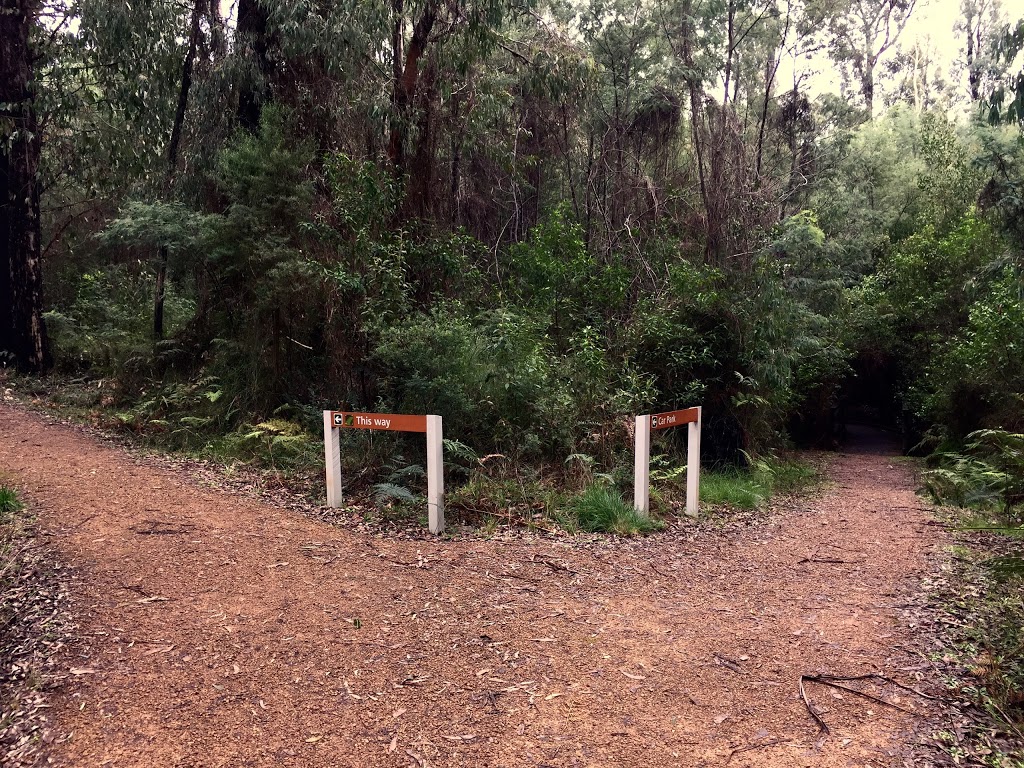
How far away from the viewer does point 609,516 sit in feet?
24.2

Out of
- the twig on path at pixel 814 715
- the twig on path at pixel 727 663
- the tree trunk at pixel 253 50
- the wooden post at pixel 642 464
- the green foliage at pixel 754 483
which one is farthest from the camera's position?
the tree trunk at pixel 253 50

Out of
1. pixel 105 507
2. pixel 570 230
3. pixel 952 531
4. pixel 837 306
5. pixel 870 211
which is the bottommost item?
pixel 952 531

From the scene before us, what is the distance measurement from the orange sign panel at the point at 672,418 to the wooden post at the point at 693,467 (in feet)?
0.25

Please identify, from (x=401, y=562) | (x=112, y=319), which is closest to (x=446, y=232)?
(x=401, y=562)

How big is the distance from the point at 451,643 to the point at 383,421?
2.92 m

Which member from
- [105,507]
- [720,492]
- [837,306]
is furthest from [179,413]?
[837,306]

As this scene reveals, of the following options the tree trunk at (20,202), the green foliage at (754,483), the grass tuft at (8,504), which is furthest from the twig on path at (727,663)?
the tree trunk at (20,202)

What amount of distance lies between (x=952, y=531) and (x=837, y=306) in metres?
12.6

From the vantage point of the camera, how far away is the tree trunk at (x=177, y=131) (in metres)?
12.5

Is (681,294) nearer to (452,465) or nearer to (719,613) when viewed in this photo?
(452,465)

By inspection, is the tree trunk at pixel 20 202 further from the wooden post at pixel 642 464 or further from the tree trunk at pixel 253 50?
the wooden post at pixel 642 464

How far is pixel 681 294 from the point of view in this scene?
1180 cm

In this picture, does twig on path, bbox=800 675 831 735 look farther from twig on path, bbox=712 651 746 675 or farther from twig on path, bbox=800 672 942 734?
twig on path, bbox=712 651 746 675

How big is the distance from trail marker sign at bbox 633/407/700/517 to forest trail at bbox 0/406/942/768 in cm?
64
